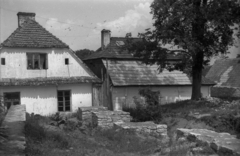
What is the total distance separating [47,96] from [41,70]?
5.96 ft

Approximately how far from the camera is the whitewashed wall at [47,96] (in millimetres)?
20016

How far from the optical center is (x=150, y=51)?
19.8 metres

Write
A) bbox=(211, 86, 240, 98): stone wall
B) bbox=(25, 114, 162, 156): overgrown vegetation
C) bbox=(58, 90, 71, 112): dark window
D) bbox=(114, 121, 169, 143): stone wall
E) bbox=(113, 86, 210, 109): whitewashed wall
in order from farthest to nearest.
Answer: bbox=(211, 86, 240, 98): stone wall, bbox=(113, 86, 210, 109): whitewashed wall, bbox=(58, 90, 71, 112): dark window, bbox=(114, 121, 169, 143): stone wall, bbox=(25, 114, 162, 156): overgrown vegetation

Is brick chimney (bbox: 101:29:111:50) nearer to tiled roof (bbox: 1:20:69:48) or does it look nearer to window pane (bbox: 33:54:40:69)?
tiled roof (bbox: 1:20:69:48)

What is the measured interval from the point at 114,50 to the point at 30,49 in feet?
21.6

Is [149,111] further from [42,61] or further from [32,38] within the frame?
[32,38]

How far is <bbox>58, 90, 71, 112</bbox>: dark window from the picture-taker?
21031 millimetres

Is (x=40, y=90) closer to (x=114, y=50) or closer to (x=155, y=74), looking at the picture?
(x=114, y=50)

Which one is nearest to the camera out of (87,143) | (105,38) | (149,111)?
(87,143)

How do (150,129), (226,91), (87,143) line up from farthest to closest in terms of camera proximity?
(226,91) < (150,129) < (87,143)

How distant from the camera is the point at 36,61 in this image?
2066 centimetres

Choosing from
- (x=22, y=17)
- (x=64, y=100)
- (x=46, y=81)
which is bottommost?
(x=64, y=100)

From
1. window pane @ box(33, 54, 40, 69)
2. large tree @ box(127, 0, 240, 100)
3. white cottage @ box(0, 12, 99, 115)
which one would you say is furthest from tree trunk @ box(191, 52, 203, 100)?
window pane @ box(33, 54, 40, 69)

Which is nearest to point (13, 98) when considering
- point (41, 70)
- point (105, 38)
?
point (41, 70)
